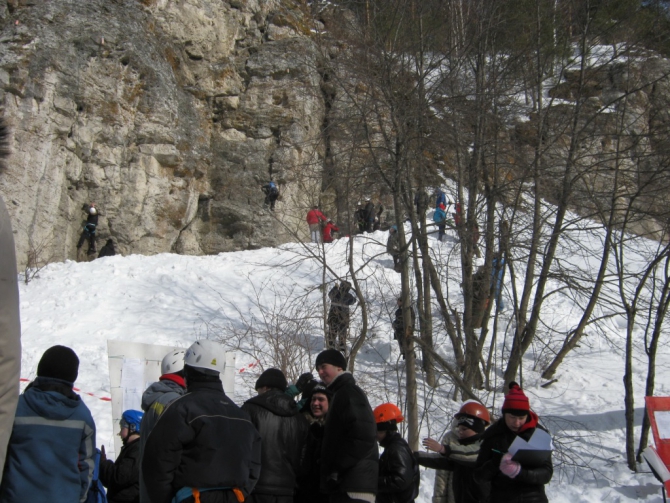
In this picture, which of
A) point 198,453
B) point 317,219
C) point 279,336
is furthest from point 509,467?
point 317,219

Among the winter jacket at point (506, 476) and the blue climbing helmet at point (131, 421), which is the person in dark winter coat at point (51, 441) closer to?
the blue climbing helmet at point (131, 421)

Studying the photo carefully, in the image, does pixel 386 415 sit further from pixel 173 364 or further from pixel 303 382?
pixel 173 364

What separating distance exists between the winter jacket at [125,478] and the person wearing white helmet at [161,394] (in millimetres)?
532

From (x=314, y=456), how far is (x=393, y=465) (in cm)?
56

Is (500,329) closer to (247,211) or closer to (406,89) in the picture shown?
(406,89)

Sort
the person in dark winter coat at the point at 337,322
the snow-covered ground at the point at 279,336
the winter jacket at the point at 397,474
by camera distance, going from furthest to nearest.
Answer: the person in dark winter coat at the point at 337,322
the snow-covered ground at the point at 279,336
the winter jacket at the point at 397,474

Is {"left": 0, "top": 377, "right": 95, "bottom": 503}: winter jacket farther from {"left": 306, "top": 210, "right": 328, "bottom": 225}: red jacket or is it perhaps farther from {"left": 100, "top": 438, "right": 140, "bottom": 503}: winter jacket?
{"left": 306, "top": 210, "right": 328, "bottom": 225}: red jacket

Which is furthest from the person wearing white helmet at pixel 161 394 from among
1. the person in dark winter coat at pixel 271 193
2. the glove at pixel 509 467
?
the person in dark winter coat at pixel 271 193

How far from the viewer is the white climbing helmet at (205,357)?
126 inches

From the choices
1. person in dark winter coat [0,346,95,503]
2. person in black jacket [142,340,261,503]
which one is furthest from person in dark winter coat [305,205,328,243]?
person in black jacket [142,340,261,503]

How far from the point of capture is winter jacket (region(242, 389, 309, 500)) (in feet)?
12.7

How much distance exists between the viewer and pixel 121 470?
4.08 meters

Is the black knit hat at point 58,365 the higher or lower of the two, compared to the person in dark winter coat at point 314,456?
higher

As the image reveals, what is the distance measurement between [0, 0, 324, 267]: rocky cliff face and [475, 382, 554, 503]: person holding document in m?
10.5
